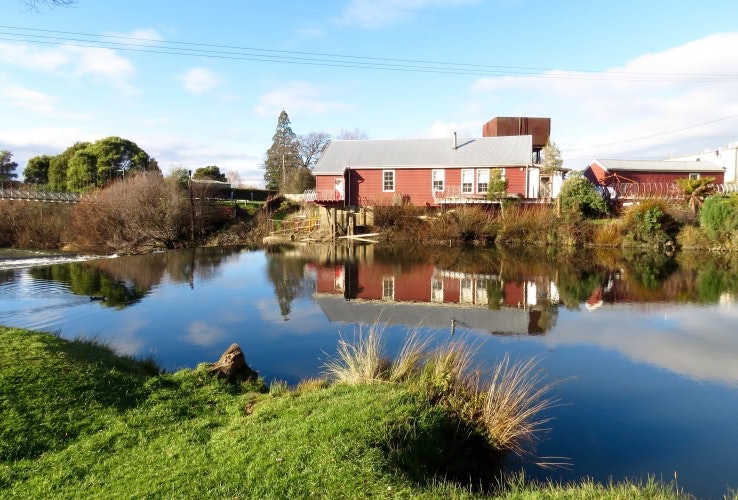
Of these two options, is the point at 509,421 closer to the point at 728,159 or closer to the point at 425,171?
the point at 425,171

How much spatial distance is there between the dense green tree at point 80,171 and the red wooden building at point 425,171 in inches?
1236

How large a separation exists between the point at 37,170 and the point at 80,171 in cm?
1085

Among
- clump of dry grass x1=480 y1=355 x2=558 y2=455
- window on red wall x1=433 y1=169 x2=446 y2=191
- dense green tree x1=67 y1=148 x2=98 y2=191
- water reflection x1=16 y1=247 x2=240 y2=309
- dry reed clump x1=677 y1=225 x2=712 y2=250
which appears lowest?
clump of dry grass x1=480 y1=355 x2=558 y2=455

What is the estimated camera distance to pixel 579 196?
29.9 metres

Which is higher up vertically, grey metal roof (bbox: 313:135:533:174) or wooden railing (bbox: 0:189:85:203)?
grey metal roof (bbox: 313:135:533:174)

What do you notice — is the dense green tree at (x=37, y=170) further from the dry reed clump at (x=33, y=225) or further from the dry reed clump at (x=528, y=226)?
the dry reed clump at (x=528, y=226)

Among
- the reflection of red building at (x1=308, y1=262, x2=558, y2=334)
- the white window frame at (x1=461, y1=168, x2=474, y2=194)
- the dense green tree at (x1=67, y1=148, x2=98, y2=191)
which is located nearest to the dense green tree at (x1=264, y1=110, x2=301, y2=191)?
the dense green tree at (x1=67, y1=148, x2=98, y2=191)

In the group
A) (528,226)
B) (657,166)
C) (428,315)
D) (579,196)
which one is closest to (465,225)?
(528,226)

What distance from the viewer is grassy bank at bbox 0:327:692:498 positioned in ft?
13.6

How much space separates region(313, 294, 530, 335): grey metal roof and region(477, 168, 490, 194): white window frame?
21683 mm

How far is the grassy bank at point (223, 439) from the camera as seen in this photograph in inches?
163

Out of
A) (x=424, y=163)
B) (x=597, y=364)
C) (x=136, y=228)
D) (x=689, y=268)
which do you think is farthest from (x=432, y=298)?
(x=136, y=228)

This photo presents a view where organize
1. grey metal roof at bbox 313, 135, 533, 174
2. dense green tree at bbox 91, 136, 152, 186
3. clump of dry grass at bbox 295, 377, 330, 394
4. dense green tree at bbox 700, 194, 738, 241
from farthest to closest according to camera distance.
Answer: dense green tree at bbox 91, 136, 152, 186 → grey metal roof at bbox 313, 135, 533, 174 → dense green tree at bbox 700, 194, 738, 241 → clump of dry grass at bbox 295, 377, 330, 394

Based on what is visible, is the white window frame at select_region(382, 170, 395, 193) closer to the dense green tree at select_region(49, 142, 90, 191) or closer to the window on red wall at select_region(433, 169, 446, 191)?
the window on red wall at select_region(433, 169, 446, 191)
